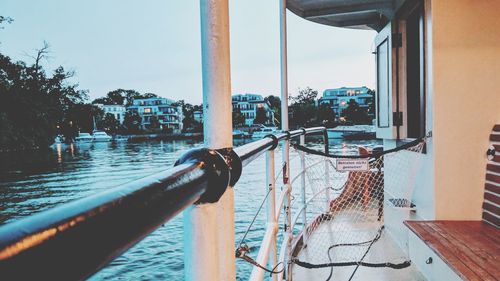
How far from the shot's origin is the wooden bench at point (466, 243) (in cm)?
168

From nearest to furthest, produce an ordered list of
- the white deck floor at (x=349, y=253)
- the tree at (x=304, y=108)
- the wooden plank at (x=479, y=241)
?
1. the wooden plank at (x=479, y=241)
2. the white deck floor at (x=349, y=253)
3. the tree at (x=304, y=108)

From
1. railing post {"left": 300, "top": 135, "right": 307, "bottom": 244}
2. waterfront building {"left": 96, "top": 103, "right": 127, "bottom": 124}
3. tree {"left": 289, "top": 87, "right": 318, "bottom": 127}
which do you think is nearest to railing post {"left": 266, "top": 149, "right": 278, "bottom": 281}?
railing post {"left": 300, "top": 135, "right": 307, "bottom": 244}

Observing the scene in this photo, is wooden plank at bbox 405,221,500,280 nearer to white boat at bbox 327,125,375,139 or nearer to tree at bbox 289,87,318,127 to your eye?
white boat at bbox 327,125,375,139

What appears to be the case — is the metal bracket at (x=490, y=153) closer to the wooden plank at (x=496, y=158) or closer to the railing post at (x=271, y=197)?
the wooden plank at (x=496, y=158)

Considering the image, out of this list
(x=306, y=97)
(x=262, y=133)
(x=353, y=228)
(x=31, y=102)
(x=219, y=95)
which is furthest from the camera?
(x=306, y=97)

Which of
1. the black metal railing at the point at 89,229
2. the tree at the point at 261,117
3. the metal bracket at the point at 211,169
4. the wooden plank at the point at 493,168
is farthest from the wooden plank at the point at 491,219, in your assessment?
the tree at the point at 261,117

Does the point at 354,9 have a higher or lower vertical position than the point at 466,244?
higher

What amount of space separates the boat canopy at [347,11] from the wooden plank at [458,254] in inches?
76.7

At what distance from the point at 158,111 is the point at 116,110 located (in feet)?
43.3

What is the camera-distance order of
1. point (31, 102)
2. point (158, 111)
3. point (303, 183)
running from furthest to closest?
1. point (158, 111)
2. point (31, 102)
3. point (303, 183)

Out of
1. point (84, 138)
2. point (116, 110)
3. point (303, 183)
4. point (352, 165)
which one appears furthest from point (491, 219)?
point (116, 110)

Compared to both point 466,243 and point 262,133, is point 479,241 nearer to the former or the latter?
point 466,243

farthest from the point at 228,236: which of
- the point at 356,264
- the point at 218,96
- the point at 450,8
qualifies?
the point at 450,8

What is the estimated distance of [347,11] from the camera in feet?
12.3
